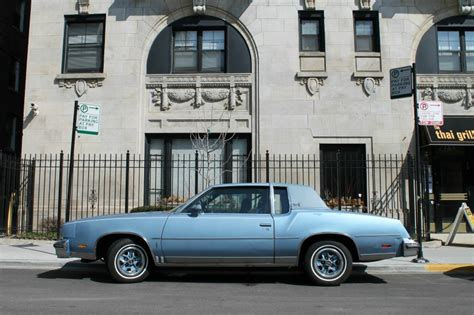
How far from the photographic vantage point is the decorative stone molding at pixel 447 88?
50.2 ft

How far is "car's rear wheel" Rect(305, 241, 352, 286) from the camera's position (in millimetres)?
7477

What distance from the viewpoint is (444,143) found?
552 inches

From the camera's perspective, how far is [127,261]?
764 cm

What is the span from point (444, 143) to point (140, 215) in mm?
10037

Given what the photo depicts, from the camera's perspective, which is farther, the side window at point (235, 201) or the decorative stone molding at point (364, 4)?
the decorative stone molding at point (364, 4)

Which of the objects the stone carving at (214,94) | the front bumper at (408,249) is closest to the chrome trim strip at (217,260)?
the front bumper at (408,249)

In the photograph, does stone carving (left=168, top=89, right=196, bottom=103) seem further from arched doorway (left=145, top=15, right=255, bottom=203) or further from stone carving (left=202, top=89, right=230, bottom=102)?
stone carving (left=202, top=89, right=230, bottom=102)

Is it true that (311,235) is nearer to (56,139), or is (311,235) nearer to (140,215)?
(140,215)

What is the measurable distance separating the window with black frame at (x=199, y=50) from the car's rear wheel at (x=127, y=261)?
30.6ft

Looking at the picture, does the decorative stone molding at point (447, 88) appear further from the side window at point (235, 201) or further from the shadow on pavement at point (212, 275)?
the side window at point (235, 201)

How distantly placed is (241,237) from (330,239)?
1.43m

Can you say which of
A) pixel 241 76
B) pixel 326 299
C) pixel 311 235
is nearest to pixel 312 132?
pixel 241 76

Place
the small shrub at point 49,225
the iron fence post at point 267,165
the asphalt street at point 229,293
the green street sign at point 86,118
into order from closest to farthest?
the asphalt street at point 229,293
the green street sign at point 86,118
the iron fence post at point 267,165
the small shrub at point 49,225

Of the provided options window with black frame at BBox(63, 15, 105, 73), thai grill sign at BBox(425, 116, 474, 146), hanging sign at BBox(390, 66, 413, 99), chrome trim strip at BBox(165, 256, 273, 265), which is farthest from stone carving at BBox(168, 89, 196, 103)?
chrome trim strip at BBox(165, 256, 273, 265)
